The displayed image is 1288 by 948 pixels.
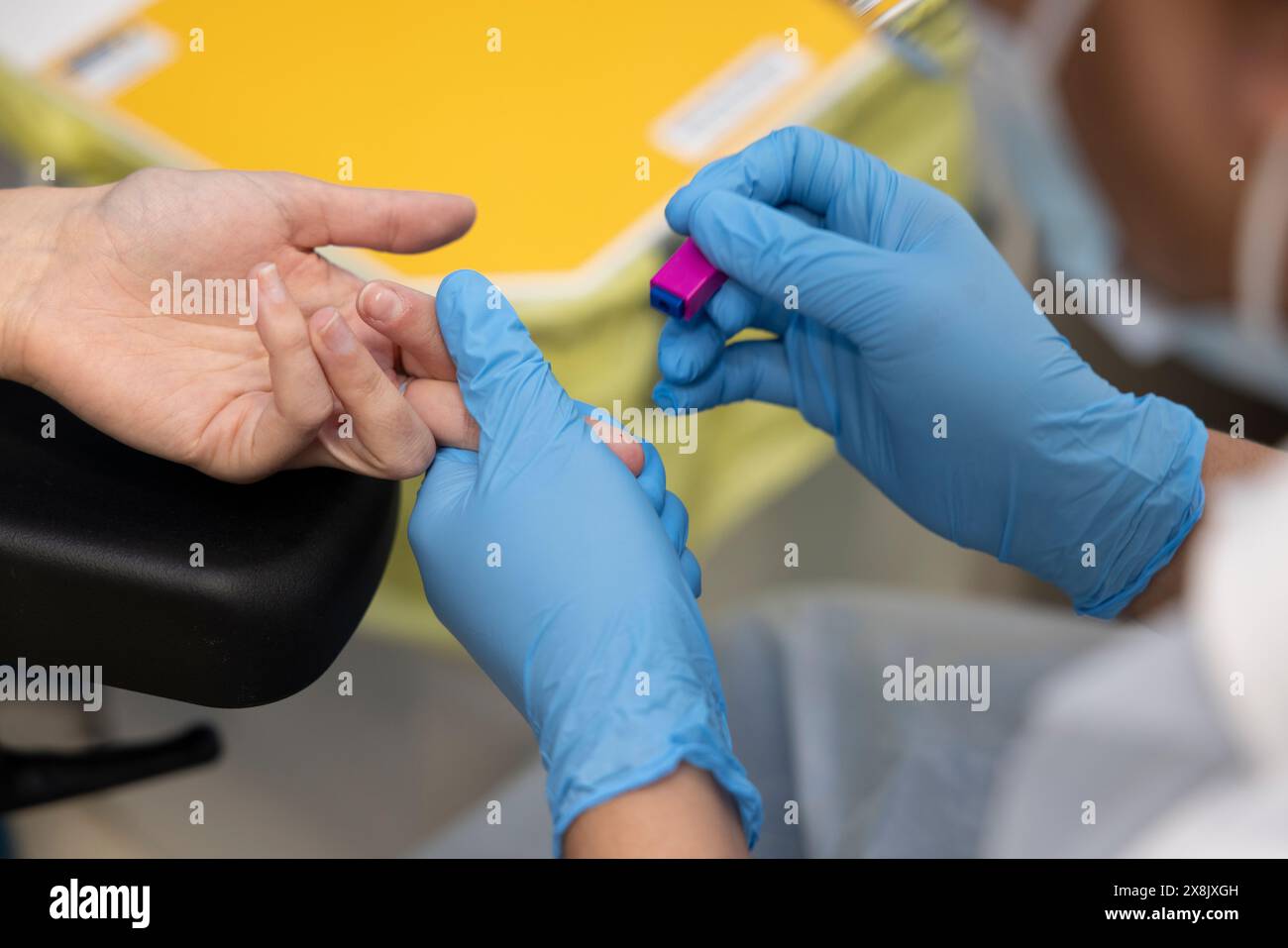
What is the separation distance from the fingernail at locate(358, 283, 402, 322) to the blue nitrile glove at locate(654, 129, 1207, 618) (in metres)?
0.23

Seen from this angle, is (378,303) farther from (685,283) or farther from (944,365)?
(944,365)

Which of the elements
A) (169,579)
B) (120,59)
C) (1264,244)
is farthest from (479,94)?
(1264,244)

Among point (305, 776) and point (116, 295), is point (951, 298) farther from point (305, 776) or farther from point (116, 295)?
point (305, 776)

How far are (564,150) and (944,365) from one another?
0.55 meters

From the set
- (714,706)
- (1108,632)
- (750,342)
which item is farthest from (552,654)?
(1108,632)

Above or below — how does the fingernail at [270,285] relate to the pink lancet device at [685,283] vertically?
below

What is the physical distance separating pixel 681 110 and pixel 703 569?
76 centimetres

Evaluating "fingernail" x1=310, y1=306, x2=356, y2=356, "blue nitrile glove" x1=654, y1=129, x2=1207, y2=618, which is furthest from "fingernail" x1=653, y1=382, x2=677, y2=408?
"fingernail" x1=310, y1=306, x2=356, y2=356

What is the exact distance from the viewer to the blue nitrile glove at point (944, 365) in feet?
3.07

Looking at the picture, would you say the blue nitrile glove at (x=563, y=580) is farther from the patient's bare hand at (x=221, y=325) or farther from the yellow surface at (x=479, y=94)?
the yellow surface at (x=479, y=94)

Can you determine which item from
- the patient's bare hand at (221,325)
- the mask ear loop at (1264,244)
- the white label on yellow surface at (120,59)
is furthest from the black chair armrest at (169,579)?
the mask ear loop at (1264,244)

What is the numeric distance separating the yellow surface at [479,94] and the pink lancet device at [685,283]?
0.27 m

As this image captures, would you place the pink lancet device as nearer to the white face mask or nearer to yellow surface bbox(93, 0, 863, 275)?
yellow surface bbox(93, 0, 863, 275)

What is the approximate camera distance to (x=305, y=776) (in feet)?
5.36
